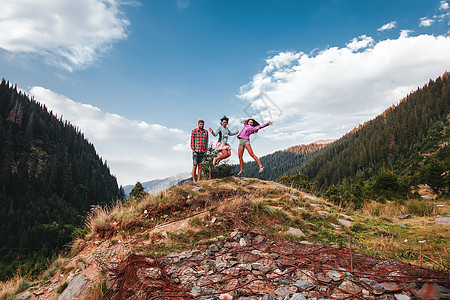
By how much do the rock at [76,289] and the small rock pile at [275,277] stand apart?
85 cm

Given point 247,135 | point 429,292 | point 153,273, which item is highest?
point 247,135

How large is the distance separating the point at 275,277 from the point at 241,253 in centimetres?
124

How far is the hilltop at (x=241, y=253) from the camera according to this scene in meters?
3.11

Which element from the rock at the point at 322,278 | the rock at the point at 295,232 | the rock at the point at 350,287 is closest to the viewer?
the rock at the point at 350,287

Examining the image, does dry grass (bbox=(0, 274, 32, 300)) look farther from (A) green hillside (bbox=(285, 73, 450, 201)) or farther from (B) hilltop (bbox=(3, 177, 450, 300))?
(A) green hillside (bbox=(285, 73, 450, 201))

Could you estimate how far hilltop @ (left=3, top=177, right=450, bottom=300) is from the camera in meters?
3.11

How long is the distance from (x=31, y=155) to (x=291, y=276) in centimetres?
17100

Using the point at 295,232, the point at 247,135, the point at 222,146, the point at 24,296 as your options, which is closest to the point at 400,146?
the point at 247,135

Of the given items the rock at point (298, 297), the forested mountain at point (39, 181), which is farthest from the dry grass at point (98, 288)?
the forested mountain at point (39, 181)

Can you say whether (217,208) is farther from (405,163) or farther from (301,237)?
(405,163)

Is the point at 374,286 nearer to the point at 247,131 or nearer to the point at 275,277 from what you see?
the point at 275,277

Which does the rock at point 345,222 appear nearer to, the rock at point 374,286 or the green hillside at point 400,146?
the rock at point 374,286

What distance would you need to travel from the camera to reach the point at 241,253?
440 centimetres

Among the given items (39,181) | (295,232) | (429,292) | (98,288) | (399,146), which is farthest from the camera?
(39,181)
